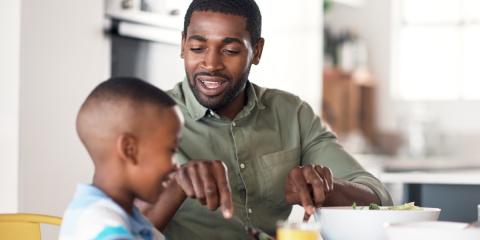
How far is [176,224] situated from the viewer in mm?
1902

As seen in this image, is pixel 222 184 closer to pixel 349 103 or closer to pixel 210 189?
pixel 210 189

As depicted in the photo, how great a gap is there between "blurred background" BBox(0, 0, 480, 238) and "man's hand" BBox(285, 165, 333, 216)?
1.29 m

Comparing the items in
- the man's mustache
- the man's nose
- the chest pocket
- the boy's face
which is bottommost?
the chest pocket

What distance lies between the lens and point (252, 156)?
202 centimetres

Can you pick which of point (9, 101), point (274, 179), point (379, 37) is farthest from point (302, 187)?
point (379, 37)

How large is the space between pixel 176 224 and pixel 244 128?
0.94 ft

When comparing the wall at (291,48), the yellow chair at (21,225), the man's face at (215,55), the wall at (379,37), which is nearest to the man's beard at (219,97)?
the man's face at (215,55)

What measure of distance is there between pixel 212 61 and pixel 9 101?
107cm

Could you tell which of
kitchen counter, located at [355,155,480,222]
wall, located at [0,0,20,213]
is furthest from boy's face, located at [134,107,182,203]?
kitchen counter, located at [355,155,480,222]

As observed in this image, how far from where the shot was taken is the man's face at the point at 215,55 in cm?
185

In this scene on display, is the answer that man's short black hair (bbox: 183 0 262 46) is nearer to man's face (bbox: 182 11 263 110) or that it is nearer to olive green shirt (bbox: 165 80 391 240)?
man's face (bbox: 182 11 263 110)

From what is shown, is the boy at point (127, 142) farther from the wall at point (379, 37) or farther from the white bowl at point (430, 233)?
the wall at point (379, 37)

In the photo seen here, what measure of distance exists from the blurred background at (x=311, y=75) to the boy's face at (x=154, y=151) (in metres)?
1.53

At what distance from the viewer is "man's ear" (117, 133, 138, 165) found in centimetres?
123
